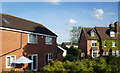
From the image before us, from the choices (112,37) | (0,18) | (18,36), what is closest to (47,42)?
(18,36)

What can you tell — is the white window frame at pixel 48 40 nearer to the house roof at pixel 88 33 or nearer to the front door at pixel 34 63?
the front door at pixel 34 63

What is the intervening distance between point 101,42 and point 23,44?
25853mm

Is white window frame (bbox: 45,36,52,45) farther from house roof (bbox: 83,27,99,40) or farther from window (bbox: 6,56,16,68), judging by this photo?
house roof (bbox: 83,27,99,40)

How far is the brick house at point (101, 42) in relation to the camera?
37.9 metres

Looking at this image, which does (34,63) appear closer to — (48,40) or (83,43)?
(48,40)

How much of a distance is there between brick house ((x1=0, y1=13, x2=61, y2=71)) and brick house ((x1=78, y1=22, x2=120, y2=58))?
1703 centimetres

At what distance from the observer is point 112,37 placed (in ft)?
127

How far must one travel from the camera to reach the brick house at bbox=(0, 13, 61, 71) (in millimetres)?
15624

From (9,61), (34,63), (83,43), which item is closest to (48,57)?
(34,63)

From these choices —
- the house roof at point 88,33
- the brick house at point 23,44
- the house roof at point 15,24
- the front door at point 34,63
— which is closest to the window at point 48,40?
the brick house at point 23,44

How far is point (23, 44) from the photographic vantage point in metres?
17.8

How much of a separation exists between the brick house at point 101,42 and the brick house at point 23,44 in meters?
17.0

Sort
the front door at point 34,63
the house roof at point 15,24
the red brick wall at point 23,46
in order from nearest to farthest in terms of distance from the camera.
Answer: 1. the red brick wall at point 23,46
2. the house roof at point 15,24
3. the front door at point 34,63

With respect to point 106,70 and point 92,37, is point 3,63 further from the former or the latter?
point 92,37
